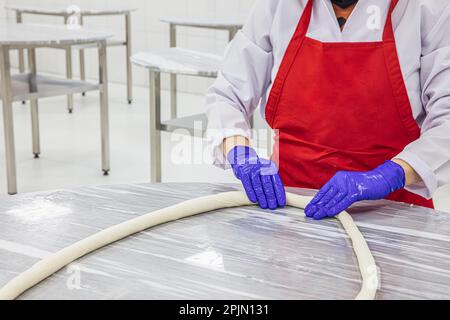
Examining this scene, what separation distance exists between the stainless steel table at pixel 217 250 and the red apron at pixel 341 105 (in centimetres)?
31

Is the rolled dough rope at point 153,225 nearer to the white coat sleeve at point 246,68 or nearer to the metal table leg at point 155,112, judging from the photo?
the white coat sleeve at point 246,68

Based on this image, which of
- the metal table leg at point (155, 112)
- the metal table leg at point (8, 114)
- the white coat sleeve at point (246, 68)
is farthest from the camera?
the metal table leg at point (8, 114)

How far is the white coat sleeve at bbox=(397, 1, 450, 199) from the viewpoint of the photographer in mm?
1202

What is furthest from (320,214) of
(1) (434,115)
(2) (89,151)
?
(2) (89,151)

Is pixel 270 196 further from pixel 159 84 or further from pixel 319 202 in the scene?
pixel 159 84

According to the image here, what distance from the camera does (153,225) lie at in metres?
0.99

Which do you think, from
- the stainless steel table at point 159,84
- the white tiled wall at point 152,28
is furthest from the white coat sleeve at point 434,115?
the white tiled wall at point 152,28

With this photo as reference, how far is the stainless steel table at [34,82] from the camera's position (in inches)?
119

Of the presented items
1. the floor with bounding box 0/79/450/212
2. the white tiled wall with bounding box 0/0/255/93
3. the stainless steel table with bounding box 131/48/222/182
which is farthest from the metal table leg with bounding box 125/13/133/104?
the stainless steel table with bounding box 131/48/222/182

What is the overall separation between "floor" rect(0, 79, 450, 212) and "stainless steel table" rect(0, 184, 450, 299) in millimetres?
2197

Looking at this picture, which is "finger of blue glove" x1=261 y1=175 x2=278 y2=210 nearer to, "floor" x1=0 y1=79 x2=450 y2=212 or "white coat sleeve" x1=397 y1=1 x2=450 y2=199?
"white coat sleeve" x1=397 y1=1 x2=450 y2=199
